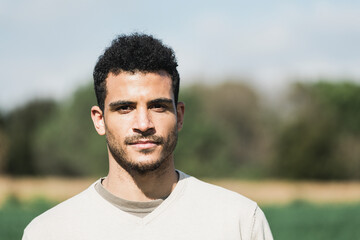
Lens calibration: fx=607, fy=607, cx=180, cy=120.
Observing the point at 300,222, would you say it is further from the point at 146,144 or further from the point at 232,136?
the point at 232,136

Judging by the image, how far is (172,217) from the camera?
11.4ft

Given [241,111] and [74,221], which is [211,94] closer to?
[241,111]

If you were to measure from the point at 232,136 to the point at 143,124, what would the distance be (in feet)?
193

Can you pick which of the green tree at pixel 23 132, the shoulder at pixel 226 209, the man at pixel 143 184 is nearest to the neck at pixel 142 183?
the man at pixel 143 184

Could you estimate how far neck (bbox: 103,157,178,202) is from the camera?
139 inches

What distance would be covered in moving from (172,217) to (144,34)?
3.66ft

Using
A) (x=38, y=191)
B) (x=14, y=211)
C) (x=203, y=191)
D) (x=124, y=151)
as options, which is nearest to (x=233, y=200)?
(x=203, y=191)

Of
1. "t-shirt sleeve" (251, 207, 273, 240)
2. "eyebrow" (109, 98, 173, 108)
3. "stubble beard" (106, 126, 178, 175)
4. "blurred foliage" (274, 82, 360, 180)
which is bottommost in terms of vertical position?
"blurred foliage" (274, 82, 360, 180)

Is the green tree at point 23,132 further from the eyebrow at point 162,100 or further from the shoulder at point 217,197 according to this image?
the eyebrow at point 162,100

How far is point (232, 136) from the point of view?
203ft

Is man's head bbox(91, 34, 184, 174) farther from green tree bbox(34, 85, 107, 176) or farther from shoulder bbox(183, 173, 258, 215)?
green tree bbox(34, 85, 107, 176)

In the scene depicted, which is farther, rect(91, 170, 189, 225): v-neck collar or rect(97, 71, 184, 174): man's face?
rect(91, 170, 189, 225): v-neck collar

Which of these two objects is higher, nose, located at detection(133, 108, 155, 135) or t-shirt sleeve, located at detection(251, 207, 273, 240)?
nose, located at detection(133, 108, 155, 135)

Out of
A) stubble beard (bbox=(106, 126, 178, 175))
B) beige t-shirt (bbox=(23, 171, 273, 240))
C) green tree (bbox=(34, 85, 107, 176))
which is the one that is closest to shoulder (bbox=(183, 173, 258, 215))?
beige t-shirt (bbox=(23, 171, 273, 240))
